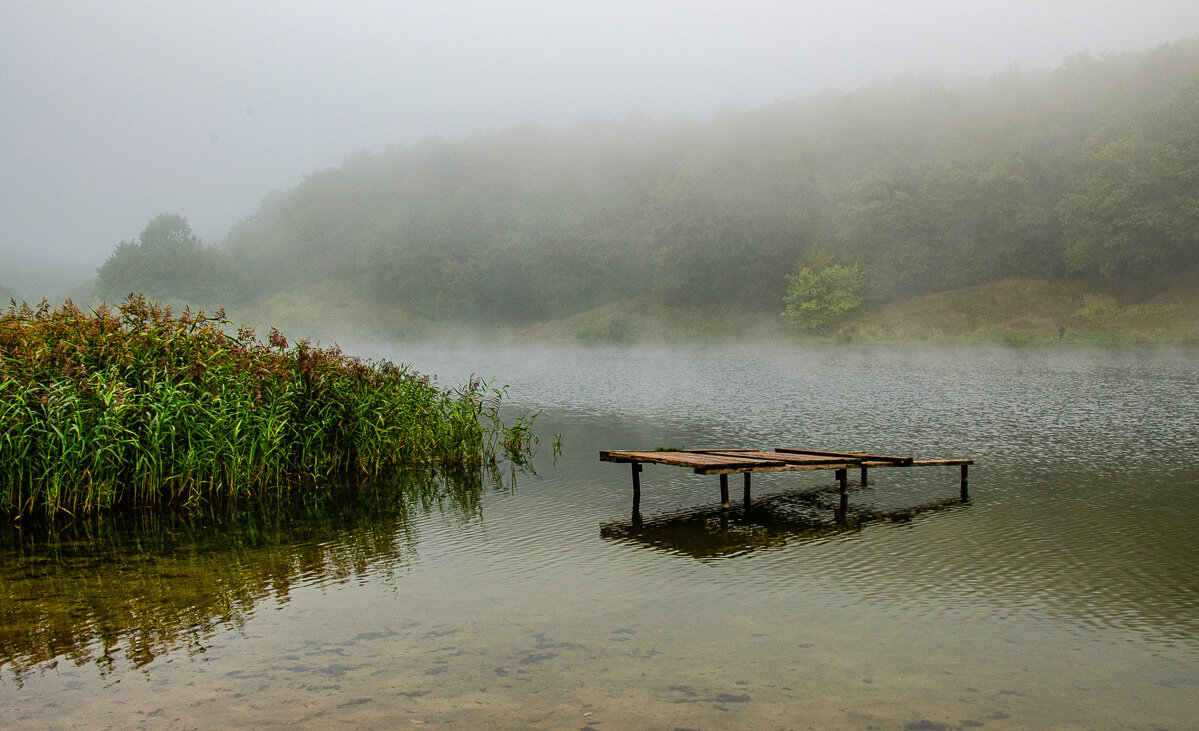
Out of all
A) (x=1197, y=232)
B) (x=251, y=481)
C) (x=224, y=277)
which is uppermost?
(x=224, y=277)

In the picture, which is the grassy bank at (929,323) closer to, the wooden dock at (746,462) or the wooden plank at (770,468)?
the wooden dock at (746,462)

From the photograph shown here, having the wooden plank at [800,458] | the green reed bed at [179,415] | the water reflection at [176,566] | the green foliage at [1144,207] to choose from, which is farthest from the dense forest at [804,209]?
the water reflection at [176,566]

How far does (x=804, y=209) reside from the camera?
82.6 meters

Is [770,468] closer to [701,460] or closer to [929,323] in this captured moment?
[701,460]

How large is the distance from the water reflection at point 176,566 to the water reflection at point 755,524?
240 centimetres

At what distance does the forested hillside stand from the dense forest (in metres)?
0.20

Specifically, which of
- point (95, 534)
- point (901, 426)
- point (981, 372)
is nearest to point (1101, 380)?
point (981, 372)

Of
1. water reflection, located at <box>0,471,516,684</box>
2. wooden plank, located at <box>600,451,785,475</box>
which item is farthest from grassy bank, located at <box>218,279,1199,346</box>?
water reflection, located at <box>0,471,516,684</box>

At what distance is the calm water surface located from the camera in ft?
17.8

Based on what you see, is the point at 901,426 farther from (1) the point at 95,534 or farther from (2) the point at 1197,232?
(2) the point at 1197,232

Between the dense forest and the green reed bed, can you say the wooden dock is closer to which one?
the green reed bed

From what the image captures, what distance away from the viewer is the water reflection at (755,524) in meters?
9.61

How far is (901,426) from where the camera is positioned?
63.0 feet

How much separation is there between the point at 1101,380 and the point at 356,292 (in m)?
101
